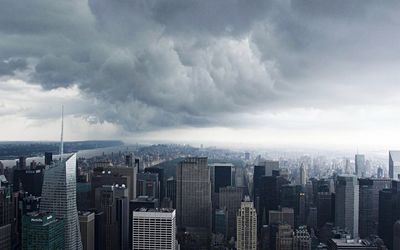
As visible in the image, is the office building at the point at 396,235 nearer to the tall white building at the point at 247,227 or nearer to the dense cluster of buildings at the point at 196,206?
the dense cluster of buildings at the point at 196,206

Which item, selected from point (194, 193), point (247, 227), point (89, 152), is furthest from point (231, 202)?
point (89, 152)

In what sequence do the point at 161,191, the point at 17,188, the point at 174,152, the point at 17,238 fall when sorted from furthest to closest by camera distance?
the point at 161,191
the point at 174,152
the point at 17,188
the point at 17,238

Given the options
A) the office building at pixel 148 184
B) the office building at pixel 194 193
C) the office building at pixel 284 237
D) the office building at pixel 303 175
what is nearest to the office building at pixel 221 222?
the office building at pixel 194 193

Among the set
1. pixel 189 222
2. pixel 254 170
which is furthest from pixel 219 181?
pixel 189 222

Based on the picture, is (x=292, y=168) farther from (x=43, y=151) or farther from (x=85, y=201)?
(x=43, y=151)

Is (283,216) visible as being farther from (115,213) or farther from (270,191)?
(115,213)

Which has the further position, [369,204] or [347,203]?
[347,203]
